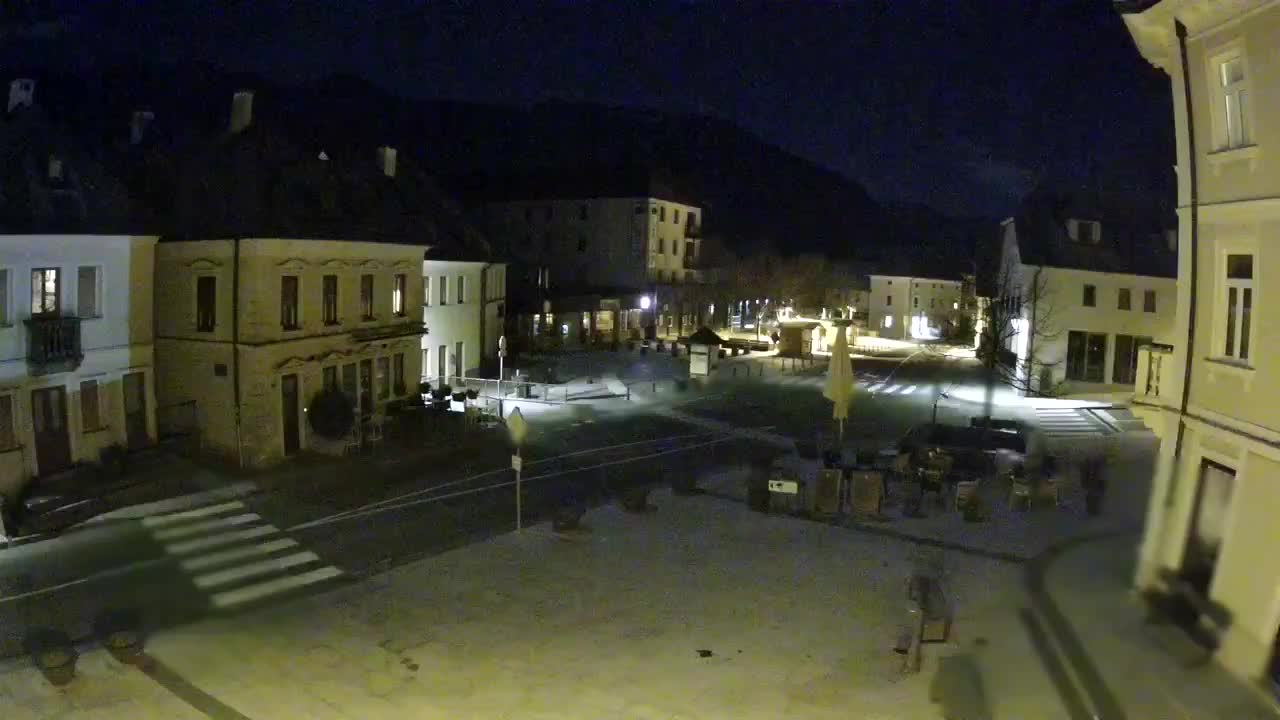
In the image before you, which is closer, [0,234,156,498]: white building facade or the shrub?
[0,234,156,498]: white building facade

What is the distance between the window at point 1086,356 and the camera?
4481cm

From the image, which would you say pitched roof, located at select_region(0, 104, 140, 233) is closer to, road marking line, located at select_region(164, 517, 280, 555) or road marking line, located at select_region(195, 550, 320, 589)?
road marking line, located at select_region(164, 517, 280, 555)

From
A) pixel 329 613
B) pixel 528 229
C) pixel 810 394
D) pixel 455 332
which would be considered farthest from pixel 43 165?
pixel 528 229

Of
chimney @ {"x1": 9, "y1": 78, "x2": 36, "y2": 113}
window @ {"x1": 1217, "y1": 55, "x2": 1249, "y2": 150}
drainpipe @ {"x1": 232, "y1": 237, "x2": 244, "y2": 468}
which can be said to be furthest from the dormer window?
chimney @ {"x1": 9, "y1": 78, "x2": 36, "y2": 113}

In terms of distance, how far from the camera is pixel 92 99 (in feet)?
345

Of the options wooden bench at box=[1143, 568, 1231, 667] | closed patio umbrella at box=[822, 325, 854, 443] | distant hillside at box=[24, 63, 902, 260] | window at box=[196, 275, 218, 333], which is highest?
distant hillside at box=[24, 63, 902, 260]

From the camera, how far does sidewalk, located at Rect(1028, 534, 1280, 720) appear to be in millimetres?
10977

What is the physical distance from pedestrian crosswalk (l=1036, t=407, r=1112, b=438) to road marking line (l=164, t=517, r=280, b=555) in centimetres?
2529

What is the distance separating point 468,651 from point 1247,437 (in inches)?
388

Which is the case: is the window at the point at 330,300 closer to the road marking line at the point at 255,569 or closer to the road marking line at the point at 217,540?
the road marking line at the point at 217,540

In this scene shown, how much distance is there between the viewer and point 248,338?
25812mm

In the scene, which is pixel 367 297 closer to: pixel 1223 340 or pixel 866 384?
pixel 1223 340

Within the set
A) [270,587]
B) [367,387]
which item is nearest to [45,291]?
[367,387]

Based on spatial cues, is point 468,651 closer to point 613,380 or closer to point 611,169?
point 613,380
